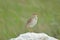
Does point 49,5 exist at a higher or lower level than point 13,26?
higher

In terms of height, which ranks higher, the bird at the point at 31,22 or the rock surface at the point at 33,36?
the bird at the point at 31,22

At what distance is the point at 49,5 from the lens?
1760 millimetres

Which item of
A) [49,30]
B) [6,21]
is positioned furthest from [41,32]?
[6,21]

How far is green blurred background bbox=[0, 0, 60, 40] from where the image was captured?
1.57 metres

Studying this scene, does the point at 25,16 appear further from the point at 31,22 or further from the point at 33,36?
the point at 33,36

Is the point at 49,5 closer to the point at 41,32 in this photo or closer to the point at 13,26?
the point at 41,32

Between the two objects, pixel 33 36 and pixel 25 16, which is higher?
pixel 25 16

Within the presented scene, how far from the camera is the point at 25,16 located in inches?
64.9

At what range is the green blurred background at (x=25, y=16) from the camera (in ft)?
5.16

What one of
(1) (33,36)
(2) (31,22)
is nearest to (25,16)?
(2) (31,22)

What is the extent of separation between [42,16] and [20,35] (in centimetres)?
26

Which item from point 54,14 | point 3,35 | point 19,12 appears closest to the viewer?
point 3,35

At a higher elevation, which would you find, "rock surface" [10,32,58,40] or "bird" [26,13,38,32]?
"bird" [26,13,38,32]

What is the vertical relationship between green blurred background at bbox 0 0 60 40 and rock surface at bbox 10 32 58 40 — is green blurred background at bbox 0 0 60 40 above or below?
above
